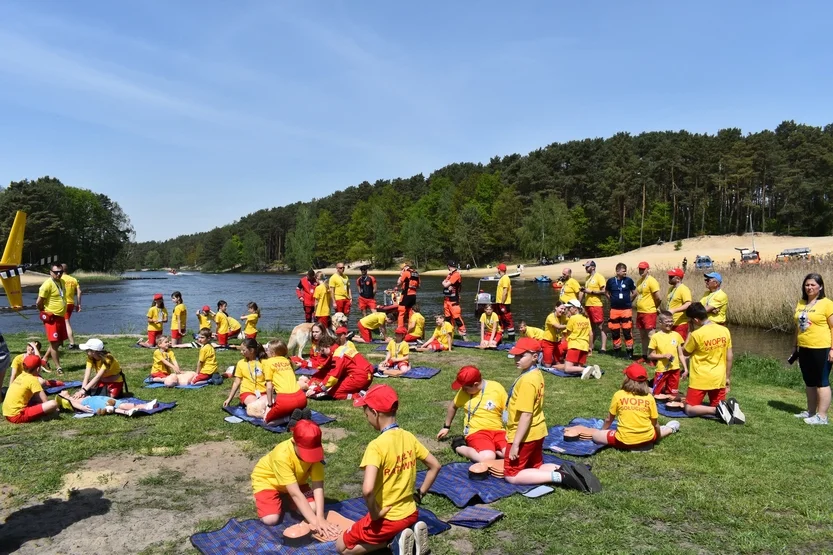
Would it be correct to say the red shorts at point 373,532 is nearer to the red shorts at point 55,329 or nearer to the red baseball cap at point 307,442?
the red baseball cap at point 307,442

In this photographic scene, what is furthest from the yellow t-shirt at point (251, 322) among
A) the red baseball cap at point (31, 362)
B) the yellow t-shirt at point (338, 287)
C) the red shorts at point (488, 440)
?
the red shorts at point (488, 440)

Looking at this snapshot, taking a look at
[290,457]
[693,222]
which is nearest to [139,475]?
[290,457]

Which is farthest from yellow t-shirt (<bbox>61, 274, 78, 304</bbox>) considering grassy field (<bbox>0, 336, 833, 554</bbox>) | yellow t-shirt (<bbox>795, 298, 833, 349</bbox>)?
yellow t-shirt (<bbox>795, 298, 833, 349</bbox>)

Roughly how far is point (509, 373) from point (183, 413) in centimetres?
620

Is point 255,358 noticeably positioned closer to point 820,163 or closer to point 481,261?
point 820,163

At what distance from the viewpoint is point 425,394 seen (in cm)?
939

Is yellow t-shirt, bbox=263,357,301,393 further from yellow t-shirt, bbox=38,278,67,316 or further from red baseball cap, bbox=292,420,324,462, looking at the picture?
yellow t-shirt, bbox=38,278,67,316

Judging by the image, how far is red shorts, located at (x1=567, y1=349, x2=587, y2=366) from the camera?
1092 centimetres

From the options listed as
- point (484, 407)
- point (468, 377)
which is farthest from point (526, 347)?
point (484, 407)

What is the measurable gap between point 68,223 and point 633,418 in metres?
104

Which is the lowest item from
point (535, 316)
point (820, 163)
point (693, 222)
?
point (535, 316)

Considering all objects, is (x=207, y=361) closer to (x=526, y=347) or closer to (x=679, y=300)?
(x=526, y=347)

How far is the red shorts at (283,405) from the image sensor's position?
23.5ft

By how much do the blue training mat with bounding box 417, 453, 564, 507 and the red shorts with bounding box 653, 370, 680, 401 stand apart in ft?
15.6
